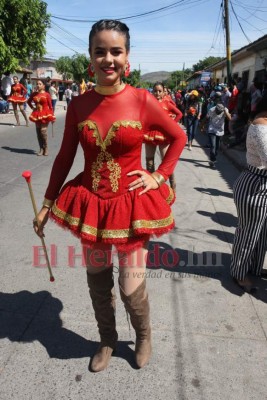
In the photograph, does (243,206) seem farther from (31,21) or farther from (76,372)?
(31,21)

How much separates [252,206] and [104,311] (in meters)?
1.51

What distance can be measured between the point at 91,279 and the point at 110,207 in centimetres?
51

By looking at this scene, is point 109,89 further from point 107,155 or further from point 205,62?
point 205,62

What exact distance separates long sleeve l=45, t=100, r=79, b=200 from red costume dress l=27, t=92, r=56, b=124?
635cm

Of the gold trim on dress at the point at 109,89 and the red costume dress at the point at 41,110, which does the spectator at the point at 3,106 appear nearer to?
the red costume dress at the point at 41,110

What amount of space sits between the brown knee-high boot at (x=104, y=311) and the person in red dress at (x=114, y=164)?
17 centimetres

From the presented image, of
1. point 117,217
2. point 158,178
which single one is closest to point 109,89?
point 158,178

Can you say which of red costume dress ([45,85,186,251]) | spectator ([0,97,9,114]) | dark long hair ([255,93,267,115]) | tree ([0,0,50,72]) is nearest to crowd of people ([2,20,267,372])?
red costume dress ([45,85,186,251])

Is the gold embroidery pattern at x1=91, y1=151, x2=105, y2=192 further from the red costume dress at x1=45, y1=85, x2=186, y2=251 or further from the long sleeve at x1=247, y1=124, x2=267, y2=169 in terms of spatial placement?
the long sleeve at x1=247, y1=124, x2=267, y2=169

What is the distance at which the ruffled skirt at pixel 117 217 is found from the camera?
178cm

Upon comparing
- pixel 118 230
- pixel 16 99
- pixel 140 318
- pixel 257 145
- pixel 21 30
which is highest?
pixel 21 30

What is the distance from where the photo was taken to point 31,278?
3.14 metres

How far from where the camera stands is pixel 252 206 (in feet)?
9.48

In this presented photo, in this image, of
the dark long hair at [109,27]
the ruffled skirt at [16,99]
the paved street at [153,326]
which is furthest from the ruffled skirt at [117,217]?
the ruffled skirt at [16,99]
